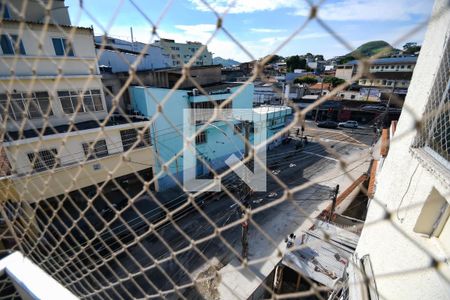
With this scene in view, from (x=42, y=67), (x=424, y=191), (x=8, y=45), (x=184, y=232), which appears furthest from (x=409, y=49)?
(x=8, y=45)

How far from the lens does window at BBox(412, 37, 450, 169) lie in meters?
0.85

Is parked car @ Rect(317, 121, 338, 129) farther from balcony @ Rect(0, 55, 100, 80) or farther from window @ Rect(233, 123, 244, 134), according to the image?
balcony @ Rect(0, 55, 100, 80)

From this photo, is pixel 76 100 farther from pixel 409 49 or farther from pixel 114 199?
pixel 409 49

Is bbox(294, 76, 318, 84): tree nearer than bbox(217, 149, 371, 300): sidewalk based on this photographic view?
No

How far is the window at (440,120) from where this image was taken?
85cm

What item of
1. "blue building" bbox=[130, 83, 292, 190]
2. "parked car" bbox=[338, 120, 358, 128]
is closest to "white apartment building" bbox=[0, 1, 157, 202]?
"blue building" bbox=[130, 83, 292, 190]

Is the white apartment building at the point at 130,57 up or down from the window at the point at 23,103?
up

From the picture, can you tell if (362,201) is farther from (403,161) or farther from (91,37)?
(91,37)

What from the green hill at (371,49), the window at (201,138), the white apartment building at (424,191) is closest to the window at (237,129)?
the green hill at (371,49)

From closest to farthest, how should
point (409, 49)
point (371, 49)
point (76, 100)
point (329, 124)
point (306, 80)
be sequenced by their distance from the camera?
point (371, 49), point (409, 49), point (76, 100), point (329, 124), point (306, 80)

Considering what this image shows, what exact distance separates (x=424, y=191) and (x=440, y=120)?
0.30 metres

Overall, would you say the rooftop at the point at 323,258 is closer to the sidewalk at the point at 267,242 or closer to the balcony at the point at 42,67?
the sidewalk at the point at 267,242

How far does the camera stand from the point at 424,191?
→ 924 mm

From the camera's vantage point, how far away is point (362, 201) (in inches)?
198
